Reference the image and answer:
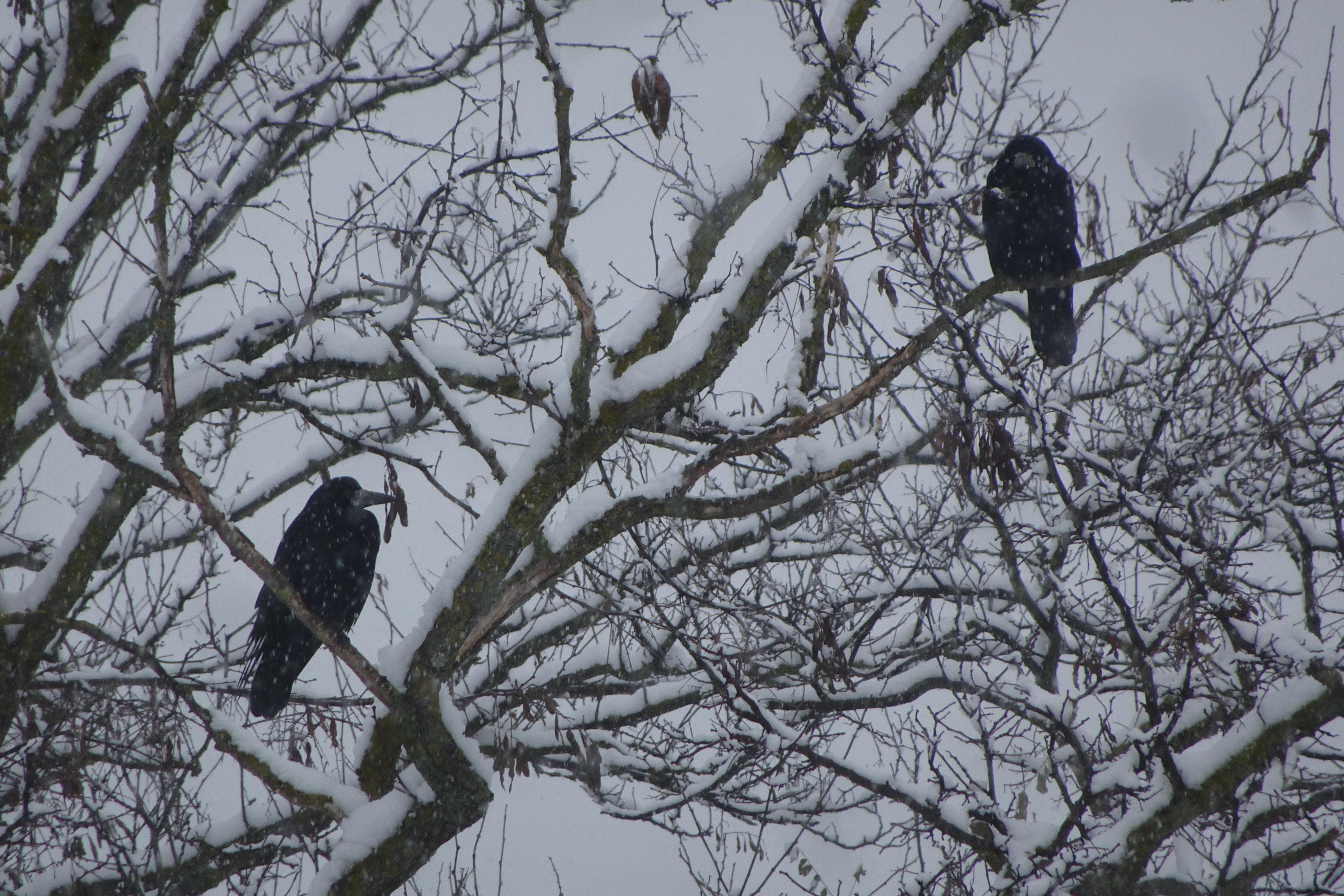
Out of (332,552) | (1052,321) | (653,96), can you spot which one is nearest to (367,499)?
(332,552)

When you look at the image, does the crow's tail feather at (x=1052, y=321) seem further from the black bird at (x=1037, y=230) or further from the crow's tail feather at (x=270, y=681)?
Result: the crow's tail feather at (x=270, y=681)

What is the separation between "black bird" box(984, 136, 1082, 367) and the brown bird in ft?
9.73

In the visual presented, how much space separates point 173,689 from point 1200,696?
12.8 ft

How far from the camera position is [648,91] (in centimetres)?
292

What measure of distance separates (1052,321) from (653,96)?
3.43 meters

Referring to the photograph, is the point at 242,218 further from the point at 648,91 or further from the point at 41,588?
the point at 648,91

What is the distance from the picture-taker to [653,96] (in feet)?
9.52

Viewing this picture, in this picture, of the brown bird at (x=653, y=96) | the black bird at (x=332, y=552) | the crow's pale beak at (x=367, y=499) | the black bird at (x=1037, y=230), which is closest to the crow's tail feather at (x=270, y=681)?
the black bird at (x=332, y=552)

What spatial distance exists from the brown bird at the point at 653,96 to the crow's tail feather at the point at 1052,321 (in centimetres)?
319

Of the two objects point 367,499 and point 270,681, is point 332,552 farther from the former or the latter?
point 270,681

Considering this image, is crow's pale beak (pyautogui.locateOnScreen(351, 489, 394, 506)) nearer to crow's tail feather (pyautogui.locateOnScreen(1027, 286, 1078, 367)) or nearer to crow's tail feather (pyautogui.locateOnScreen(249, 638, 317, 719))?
crow's tail feather (pyautogui.locateOnScreen(249, 638, 317, 719))

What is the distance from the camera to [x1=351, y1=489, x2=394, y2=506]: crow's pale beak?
5.16m

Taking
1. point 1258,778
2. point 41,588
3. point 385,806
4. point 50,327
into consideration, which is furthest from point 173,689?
point 1258,778

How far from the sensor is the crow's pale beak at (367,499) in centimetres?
516
